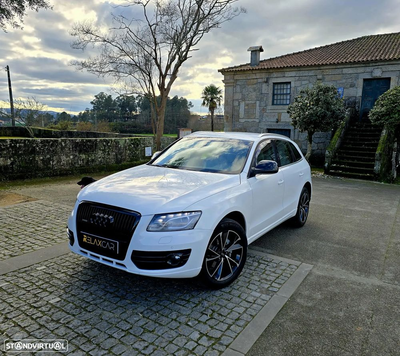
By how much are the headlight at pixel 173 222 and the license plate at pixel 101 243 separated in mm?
432

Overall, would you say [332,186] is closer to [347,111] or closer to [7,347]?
[347,111]

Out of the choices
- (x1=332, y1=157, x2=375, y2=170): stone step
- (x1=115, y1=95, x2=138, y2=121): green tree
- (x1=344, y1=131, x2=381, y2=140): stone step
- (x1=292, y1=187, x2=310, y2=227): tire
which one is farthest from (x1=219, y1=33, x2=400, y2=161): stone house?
(x1=115, y1=95, x2=138, y2=121): green tree

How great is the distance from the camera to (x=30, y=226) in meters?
5.32

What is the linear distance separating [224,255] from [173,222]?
0.82m

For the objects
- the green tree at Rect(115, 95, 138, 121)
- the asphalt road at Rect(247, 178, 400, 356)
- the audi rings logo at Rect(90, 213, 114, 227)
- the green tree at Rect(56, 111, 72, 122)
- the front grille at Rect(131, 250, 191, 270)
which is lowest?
the asphalt road at Rect(247, 178, 400, 356)

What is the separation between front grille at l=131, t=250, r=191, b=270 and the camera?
289cm

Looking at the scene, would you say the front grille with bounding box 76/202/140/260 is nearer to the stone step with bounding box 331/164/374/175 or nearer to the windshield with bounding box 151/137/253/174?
the windshield with bounding box 151/137/253/174

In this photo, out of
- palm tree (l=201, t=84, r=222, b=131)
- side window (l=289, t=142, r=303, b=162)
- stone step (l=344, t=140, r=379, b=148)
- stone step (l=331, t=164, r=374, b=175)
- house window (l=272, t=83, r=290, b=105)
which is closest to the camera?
side window (l=289, t=142, r=303, b=162)

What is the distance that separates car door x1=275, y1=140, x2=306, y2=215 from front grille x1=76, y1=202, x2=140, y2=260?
2.77 metres

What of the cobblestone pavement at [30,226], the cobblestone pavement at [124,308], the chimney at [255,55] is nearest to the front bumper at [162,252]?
the cobblestone pavement at [124,308]

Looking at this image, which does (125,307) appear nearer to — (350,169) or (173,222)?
(173,222)

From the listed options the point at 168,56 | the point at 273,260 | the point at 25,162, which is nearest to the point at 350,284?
the point at 273,260

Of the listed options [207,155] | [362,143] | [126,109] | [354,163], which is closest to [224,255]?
[207,155]

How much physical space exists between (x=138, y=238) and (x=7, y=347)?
51.4 inches
